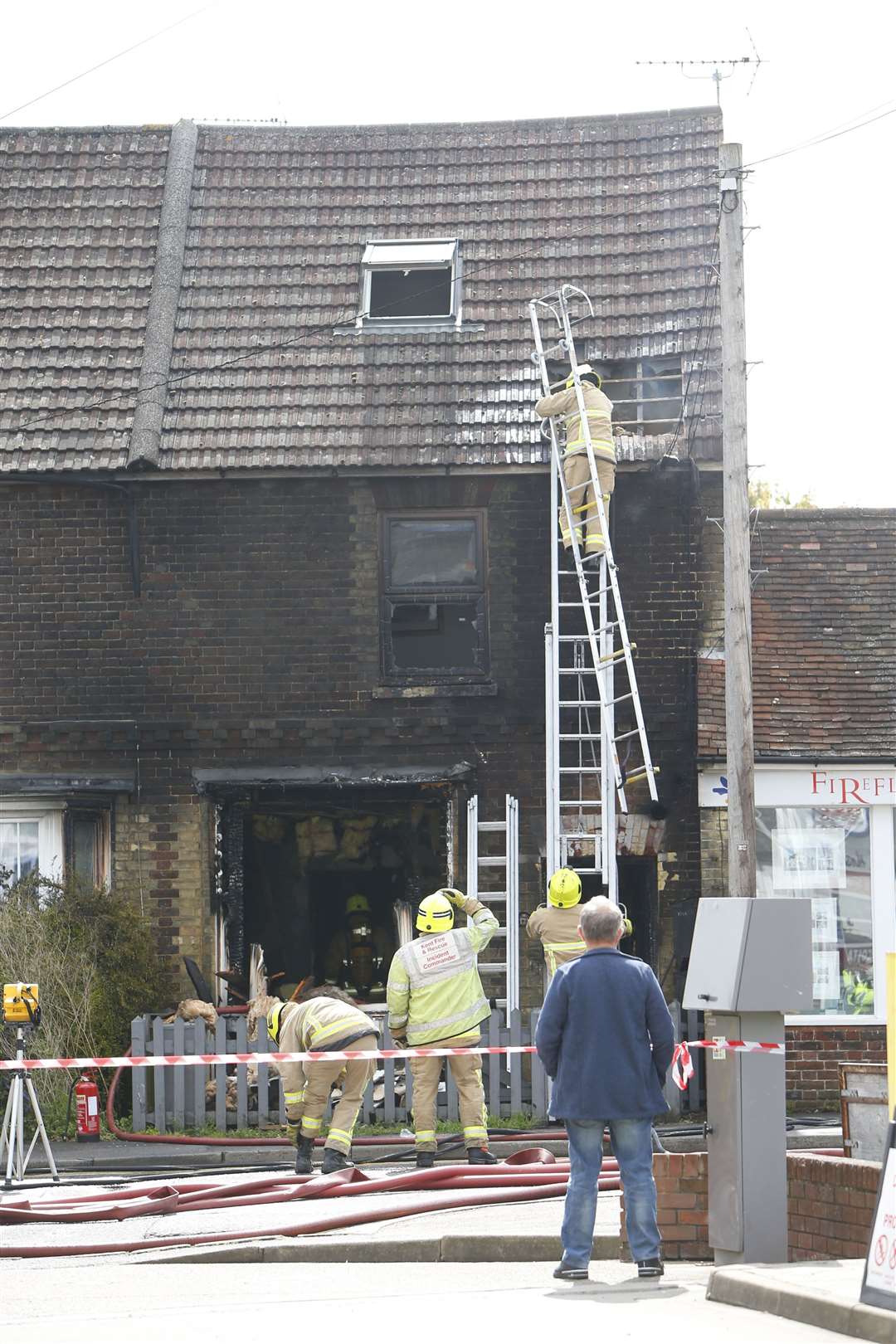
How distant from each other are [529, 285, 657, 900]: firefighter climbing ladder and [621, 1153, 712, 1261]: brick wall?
19.6 feet

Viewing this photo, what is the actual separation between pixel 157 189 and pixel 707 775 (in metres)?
8.51

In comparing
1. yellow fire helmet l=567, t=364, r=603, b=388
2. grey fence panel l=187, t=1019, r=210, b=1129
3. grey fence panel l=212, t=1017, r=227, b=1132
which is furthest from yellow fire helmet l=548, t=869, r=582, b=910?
yellow fire helmet l=567, t=364, r=603, b=388

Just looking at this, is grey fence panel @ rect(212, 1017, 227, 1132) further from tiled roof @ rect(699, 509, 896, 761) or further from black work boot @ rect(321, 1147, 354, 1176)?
tiled roof @ rect(699, 509, 896, 761)

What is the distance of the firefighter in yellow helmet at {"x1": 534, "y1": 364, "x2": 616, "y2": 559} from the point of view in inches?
638

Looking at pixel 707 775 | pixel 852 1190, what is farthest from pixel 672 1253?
pixel 707 775

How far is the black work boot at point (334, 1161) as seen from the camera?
1170 centimetres

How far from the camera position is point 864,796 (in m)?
16.4

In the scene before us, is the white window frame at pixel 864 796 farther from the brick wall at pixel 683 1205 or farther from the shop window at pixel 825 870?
the brick wall at pixel 683 1205

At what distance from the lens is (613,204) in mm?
19219

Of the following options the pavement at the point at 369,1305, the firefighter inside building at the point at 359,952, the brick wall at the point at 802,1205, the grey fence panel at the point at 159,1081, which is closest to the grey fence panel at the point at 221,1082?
the grey fence panel at the point at 159,1081

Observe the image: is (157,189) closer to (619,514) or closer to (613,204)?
(613,204)

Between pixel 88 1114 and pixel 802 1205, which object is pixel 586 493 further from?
pixel 802 1205

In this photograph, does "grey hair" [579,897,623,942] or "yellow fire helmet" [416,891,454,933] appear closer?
"grey hair" [579,897,623,942]

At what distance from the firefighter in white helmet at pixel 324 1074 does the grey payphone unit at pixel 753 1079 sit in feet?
13.1
